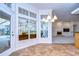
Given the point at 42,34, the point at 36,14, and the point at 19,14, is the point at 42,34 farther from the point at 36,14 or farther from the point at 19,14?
the point at 19,14

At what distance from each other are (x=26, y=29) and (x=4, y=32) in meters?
2.74

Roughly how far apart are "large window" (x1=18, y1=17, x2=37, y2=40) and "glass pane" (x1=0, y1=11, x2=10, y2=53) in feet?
5.00

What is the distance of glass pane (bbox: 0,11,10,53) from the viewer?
4309 mm

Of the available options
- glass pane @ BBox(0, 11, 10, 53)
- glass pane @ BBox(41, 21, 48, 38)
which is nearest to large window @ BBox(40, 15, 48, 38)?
glass pane @ BBox(41, 21, 48, 38)

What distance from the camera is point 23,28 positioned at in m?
6.97

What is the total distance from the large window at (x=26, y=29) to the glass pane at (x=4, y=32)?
1523mm

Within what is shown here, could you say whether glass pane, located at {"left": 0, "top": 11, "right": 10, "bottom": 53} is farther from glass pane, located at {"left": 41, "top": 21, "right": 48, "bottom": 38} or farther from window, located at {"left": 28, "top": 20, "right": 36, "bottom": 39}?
glass pane, located at {"left": 41, "top": 21, "right": 48, "bottom": 38}

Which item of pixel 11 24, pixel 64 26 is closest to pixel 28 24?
pixel 11 24

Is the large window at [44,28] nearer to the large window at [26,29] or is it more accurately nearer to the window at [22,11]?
the large window at [26,29]

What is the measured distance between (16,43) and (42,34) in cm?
305

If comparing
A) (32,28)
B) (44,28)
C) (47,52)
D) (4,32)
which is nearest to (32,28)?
(32,28)

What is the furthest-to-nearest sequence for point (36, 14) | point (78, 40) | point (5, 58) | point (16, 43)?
point (36, 14), point (78, 40), point (16, 43), point (5, 58)

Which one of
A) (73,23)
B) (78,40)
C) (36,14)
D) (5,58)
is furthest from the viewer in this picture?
(73,23)

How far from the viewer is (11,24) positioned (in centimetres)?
528
